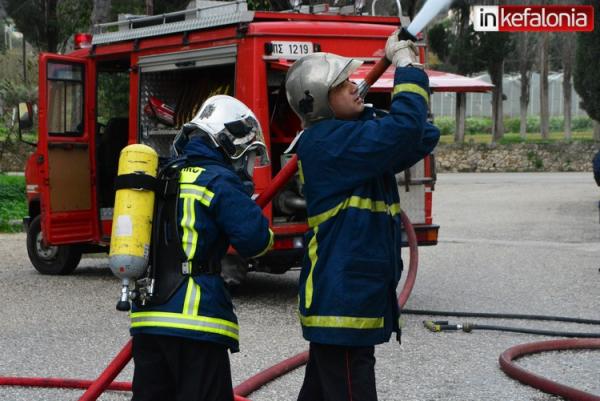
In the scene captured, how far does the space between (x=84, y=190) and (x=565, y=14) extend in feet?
56.4

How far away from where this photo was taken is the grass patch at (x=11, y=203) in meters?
17.1

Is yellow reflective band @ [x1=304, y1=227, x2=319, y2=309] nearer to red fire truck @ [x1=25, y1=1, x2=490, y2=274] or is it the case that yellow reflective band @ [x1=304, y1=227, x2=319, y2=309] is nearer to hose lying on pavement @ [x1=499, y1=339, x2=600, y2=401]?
hose lying on pavement @ [x1=499, y1=339, x2=600, y2=401]

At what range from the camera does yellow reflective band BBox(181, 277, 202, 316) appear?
11.9ft

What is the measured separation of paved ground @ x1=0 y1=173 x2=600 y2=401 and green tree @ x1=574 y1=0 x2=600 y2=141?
714 centimetres

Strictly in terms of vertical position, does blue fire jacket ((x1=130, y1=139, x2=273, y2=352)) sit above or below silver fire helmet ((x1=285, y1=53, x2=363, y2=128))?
below

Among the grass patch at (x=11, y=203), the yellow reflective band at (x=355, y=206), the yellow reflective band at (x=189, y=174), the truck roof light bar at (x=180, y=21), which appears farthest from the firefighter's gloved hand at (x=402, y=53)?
the grass patch at (x=11, y=203)

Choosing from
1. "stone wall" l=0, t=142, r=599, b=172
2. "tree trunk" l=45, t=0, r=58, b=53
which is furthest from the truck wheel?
"stone wall" l=0, t=142, r=599, b=172

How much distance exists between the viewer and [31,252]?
465 inches

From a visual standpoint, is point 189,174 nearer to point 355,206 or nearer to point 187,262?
point 187,262

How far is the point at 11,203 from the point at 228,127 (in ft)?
53.0

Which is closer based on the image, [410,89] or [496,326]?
[410,89]

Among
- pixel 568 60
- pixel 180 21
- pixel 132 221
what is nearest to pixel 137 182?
pixel 132 221

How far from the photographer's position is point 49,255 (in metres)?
11.7

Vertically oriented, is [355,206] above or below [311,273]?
above
